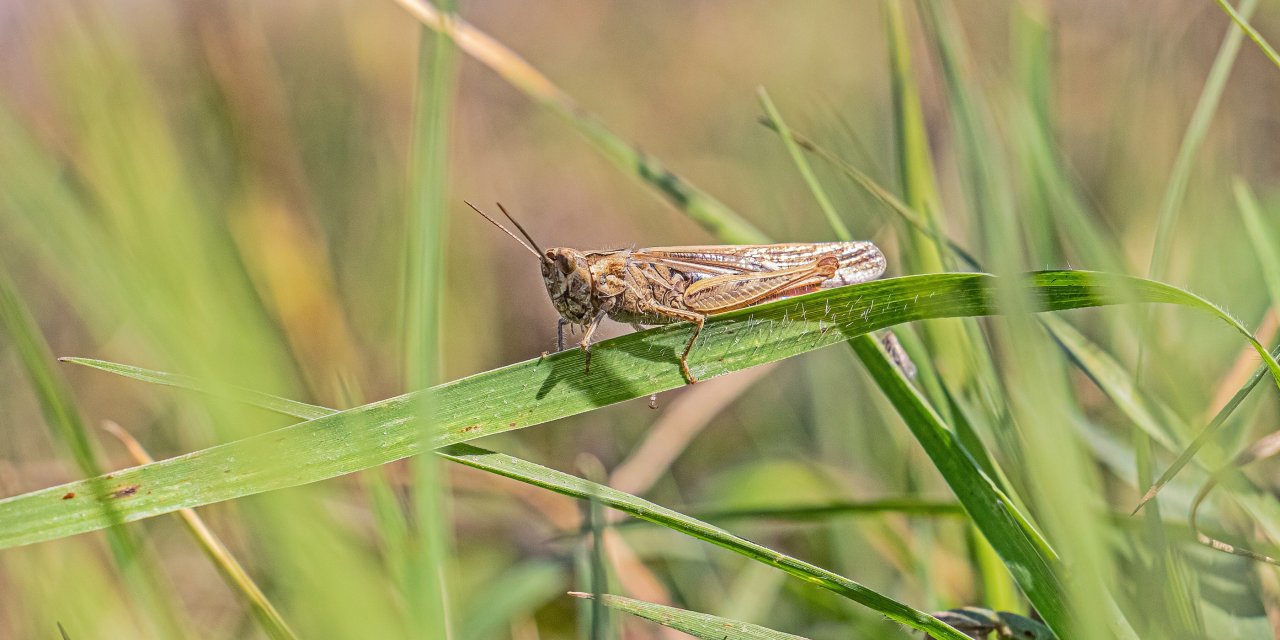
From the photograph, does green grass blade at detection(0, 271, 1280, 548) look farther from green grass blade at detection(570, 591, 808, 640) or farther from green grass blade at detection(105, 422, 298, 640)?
green grass blade at detection(570, 591, 808, 640)

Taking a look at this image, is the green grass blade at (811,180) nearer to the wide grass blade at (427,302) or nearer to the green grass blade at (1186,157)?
the green grass blade at (1186,157)

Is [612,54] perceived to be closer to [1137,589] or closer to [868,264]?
[868,264]

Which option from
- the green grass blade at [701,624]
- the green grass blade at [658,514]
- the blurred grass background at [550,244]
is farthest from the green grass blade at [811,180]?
the green grass blade at [701,624]

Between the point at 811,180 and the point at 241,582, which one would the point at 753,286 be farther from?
the point at 241,582

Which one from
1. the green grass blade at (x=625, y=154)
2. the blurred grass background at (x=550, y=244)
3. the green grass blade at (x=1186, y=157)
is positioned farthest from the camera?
the green grass blade at (x=625, y=154)

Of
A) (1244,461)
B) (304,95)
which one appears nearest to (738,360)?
(1244,461)

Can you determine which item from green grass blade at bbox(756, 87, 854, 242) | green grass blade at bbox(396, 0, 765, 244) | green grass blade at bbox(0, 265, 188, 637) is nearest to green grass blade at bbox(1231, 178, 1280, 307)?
green grass blade at bbox(756, 87, 854, 242)
